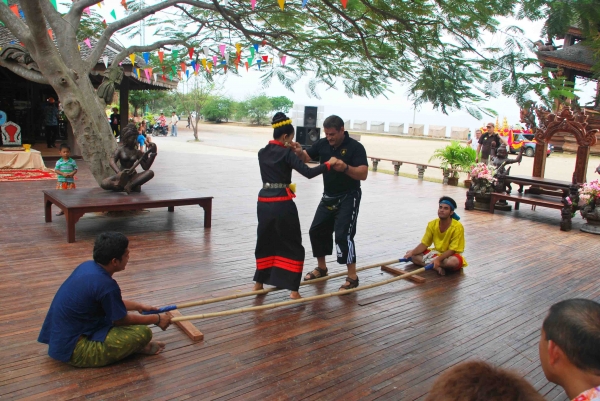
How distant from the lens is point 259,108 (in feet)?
156

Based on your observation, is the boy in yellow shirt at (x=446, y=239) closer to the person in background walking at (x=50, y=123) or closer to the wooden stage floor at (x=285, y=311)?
the wooden stage floor at (x=285, y=311)

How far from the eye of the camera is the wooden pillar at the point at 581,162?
9.18 metres

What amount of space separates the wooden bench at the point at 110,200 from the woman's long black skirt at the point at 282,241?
A: 2530mm

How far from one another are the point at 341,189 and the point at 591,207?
5.54m

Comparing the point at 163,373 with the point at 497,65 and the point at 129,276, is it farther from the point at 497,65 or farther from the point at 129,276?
the point at 497,65

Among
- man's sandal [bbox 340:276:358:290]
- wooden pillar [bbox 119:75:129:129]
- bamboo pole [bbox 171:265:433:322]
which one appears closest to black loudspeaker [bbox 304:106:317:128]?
wooden pillar [bbox 119:75:129:129]

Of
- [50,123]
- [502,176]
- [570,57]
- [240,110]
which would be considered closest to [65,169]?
[570,57]

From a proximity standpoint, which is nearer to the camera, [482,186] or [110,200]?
[110,200]

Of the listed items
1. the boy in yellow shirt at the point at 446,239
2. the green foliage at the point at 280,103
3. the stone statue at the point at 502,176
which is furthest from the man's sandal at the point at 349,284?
the green foliage at the point at 280,103

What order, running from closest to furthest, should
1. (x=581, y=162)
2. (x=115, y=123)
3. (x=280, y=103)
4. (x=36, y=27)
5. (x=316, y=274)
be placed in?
1. (x=316, y=274)
2. (x=36, y=27)
3. (x=581, y=162)
4. (x=115, y=123)
5. (x=280, y=103)

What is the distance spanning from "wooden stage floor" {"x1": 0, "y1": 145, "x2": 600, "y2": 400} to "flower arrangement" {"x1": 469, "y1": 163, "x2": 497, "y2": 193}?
1468 mm

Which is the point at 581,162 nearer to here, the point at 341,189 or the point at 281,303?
the point at 341,189

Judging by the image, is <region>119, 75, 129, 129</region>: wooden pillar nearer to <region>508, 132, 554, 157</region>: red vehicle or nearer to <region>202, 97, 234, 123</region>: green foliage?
<region>508, 132, 554, 157</region>: red vehicle

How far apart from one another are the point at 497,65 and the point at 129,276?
361cm
